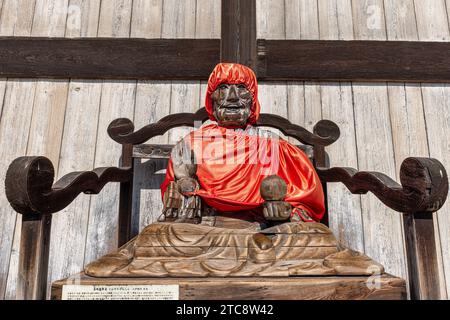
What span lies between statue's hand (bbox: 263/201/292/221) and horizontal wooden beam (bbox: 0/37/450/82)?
43.2 inches

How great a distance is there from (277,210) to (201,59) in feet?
4.06

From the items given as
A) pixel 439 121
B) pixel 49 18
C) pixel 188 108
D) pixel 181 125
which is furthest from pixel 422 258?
pixel 49 18

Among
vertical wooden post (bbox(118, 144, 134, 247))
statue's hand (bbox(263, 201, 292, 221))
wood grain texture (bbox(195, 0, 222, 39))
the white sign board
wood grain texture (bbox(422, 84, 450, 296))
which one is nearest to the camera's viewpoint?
the white sign board

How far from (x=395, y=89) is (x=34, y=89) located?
2.08 meters

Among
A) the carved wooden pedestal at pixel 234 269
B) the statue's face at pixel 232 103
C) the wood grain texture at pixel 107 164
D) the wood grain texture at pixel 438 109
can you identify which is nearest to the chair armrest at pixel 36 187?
the carved wooden pedestal at pixel 234 269

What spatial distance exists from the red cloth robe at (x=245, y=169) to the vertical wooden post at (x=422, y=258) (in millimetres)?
398

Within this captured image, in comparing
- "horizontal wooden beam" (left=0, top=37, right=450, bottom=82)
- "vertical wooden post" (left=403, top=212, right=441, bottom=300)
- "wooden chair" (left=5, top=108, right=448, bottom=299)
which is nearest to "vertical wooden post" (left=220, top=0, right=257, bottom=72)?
"horizontal wooden beam" (left=0, top=37, right=450, bottom=82)

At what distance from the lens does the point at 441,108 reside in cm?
245

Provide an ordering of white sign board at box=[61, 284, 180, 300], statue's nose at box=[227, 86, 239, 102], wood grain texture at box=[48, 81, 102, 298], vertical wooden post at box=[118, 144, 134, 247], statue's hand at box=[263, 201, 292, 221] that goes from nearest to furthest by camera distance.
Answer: white sign board at box=[61, 284, 180, 300] → statue's hand at box=[263, 201, 292, 221] → statue's nose at box=[227, 86, 239, 102] → vertical wooden post at box=[118, 144, 134, 247] → wood grain texture at box=[48, 81, 102, 298]

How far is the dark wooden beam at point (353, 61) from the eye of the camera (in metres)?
2.42

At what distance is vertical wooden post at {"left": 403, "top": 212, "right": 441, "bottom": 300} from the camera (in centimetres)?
129

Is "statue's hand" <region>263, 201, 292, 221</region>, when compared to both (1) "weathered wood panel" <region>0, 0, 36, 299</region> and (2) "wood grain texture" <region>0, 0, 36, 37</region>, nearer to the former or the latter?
(1) "weathered wood panel" <region>0, 0, 36, 299</region>

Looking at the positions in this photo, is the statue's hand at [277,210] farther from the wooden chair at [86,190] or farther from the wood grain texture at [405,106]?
the wood grain texture at [405,106]
